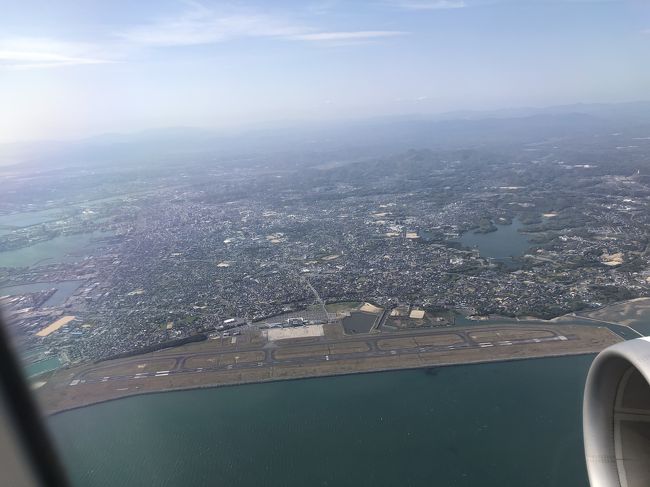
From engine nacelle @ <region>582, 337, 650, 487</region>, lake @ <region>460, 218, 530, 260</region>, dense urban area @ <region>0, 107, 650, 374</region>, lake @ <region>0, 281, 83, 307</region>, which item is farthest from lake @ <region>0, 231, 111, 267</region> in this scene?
engine nacelle @ <region>582, 337, 650, 487</region>

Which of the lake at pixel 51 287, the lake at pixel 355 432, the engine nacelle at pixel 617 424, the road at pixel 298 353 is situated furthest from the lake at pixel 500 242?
the engine nacelle at pixel 617 424

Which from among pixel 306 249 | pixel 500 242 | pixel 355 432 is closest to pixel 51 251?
pixel 306 249

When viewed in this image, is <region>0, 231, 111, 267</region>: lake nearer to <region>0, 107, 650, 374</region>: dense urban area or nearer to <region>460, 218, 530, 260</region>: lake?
<region>0, 107, 650, 374</region>: dense urban area

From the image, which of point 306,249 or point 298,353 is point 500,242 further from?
point 298,353

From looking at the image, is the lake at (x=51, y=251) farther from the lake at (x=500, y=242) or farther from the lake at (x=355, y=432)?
the lake at (x=500, y=242)

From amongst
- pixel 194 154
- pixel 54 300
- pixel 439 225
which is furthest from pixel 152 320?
pixel 194 154

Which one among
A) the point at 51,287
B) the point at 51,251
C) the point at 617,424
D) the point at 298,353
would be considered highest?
the point at 617,424
